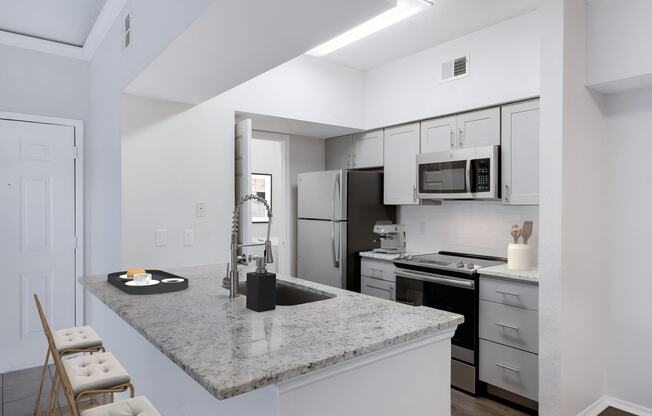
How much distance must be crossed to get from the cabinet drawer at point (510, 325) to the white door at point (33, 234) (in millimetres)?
3421

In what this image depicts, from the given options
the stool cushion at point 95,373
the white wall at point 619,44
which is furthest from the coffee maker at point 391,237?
the stool cushion at point 95,373

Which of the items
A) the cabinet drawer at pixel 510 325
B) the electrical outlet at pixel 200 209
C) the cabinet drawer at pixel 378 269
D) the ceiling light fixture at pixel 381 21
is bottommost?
the cabinet drawer at pixel 510 325

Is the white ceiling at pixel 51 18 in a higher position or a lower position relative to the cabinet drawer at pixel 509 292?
higher

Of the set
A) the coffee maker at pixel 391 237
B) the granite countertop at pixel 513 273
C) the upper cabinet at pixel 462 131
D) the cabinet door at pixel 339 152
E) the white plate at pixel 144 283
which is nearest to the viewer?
the white plate at pixel 144 283

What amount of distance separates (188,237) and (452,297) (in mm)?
2026

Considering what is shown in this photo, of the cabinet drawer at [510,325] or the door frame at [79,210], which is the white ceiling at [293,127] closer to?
the door frame at [79,210]

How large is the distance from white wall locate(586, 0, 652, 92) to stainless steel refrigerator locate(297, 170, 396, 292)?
2079mm

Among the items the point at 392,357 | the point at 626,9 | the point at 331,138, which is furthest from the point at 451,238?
the point at 392,357

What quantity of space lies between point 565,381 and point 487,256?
4.07 ft

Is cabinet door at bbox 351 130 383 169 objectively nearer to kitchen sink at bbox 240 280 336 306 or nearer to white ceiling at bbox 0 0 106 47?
kitchen sink at bbox 240 280 336 306

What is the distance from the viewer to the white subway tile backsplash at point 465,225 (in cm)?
354

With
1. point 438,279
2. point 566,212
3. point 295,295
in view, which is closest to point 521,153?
point 566,212

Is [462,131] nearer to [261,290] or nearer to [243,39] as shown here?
[243,39]

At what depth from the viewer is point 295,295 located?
2371 mm
